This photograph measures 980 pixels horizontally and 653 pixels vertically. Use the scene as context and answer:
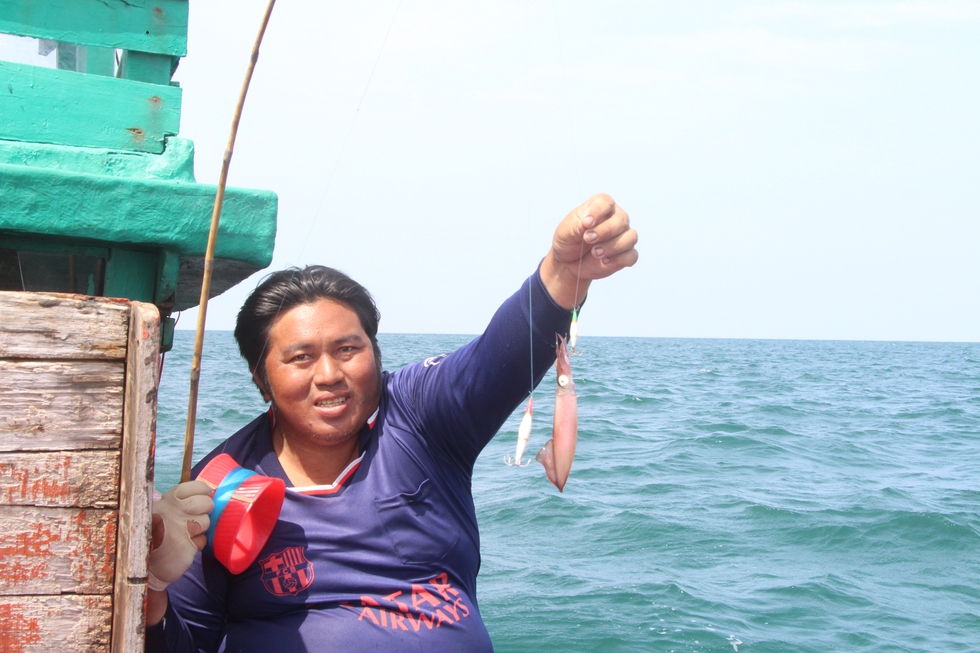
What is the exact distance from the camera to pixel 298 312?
2.21m

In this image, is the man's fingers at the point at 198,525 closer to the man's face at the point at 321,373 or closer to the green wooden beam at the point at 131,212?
the man's face at the point at 321,373

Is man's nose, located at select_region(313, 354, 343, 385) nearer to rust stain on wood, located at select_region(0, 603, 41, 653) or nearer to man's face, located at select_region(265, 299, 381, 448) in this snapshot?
man's face, located at select_region(265, 299, 381, 448)

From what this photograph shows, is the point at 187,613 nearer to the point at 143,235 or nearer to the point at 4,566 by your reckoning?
the point at 4,566

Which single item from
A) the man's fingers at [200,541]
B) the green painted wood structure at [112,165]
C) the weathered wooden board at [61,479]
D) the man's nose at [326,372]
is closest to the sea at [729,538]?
the man's nose at [326,372]

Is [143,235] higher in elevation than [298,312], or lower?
higher

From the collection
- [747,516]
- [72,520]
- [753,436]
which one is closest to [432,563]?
[72,520]

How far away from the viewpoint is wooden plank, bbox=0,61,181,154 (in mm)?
1935

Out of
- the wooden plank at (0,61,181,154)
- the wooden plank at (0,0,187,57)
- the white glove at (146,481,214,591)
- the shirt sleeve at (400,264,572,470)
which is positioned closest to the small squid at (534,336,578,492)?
the shirt sleeve at (400,264,572,470)

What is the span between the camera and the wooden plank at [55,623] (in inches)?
54.3

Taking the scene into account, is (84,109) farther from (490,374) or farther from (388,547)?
(388,547)

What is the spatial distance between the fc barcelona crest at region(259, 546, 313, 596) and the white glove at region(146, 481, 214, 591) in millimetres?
297

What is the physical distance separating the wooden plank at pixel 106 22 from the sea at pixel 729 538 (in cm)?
486

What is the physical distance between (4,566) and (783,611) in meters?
6.11

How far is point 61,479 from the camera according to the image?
4.59ft
